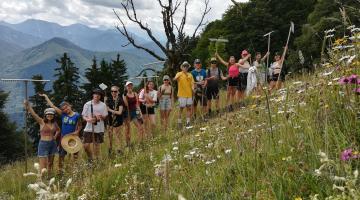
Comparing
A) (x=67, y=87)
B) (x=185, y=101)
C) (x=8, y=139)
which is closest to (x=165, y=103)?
(x=185, y=101)

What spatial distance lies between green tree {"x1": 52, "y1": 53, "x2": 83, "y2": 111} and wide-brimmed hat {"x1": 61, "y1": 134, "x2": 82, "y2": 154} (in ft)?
143

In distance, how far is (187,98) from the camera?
11539 millimetres

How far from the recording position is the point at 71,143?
9.66 m

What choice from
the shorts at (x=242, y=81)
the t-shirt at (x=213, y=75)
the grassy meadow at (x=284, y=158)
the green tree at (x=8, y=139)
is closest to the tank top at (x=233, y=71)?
the shorts at (x=242, y=81)

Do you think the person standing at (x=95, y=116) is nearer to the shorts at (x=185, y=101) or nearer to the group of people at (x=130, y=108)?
the group of people at (x=130, y=108)

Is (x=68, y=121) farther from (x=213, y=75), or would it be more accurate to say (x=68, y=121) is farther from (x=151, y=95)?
(x=213, y=75)

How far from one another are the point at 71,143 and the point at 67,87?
1829 inches

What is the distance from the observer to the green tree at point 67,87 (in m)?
53.1

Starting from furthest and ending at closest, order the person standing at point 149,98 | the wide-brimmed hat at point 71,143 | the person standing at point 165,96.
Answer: the person standing at point 165,96, the person standing at point 149,98, the wide-brimmed hat at point 71,143

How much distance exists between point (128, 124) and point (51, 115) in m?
2.23

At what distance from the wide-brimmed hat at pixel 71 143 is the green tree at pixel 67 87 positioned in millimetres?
43667

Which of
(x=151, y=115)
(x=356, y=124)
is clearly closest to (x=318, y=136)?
(x=356, y=124)

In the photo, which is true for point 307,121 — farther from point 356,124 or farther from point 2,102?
point 2,102

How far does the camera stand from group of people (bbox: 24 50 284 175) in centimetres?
973
